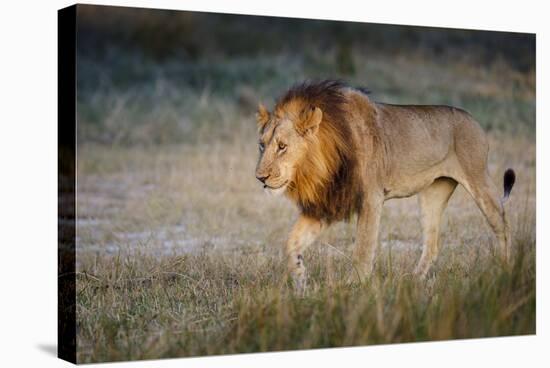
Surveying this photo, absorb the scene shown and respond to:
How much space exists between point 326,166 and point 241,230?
313cm

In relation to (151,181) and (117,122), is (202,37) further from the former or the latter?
(151,181)

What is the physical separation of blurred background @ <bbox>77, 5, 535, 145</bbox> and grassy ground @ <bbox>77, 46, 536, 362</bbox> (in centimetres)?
5

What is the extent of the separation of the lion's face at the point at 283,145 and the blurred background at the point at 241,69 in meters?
4.33

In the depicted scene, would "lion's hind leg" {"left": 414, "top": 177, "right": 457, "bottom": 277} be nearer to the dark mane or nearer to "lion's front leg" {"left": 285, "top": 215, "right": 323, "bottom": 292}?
the dark mane

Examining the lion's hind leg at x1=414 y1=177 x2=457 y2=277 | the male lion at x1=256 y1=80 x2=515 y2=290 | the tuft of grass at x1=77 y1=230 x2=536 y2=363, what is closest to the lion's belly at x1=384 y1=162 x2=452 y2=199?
the male lion at x1=256 y1=80 x2=515 y2=290

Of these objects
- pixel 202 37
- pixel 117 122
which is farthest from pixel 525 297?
pixel 202 37

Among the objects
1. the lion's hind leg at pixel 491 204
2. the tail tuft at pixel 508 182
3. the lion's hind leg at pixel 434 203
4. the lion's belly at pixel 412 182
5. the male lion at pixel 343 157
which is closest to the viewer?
the male lion at pixel 343 157

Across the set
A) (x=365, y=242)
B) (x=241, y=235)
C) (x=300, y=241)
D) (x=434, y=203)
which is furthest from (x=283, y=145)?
(x=241, y=235)

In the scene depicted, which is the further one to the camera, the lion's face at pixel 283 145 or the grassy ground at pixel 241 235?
the lion's face at pixel 283 145

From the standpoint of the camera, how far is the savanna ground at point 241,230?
6.40 meters

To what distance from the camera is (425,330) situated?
6516mm

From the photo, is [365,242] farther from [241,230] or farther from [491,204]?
[241,230]

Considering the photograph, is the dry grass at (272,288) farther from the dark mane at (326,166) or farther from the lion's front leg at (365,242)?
the dark mane at (326,166)

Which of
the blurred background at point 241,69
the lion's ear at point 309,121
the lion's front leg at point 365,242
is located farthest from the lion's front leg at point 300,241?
the blurred background at point 241,69
